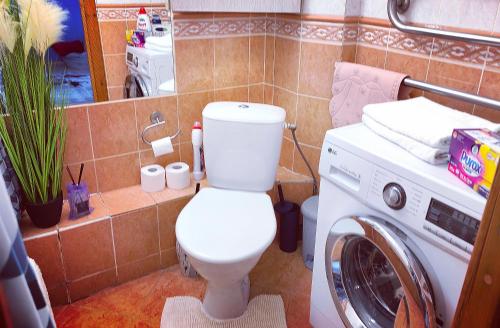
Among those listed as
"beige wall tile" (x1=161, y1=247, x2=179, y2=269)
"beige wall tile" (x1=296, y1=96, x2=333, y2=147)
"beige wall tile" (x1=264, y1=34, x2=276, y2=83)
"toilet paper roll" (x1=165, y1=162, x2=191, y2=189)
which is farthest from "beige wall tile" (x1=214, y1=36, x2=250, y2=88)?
"beige wall tile" (x1=161, y1=247, x2=179, y2=269)

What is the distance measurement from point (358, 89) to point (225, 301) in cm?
106

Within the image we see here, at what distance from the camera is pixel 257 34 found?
213cm

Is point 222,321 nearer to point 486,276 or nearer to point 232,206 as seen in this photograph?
point 232,206

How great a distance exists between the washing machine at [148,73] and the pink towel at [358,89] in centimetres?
81

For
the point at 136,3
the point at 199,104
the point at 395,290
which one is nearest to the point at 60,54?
the point at 136,3

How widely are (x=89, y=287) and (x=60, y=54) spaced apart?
1.04m

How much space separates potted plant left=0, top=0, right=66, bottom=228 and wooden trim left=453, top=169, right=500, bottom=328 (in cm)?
149

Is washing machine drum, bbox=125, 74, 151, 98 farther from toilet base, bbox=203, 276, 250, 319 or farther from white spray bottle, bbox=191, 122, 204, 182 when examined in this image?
toilet base, bbox=203, 276, 250, 319

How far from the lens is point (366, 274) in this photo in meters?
1.37

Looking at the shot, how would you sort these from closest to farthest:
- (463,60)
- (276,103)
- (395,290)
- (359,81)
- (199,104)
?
(395,290), (463,60), (359,81), (199,104), (276,103)

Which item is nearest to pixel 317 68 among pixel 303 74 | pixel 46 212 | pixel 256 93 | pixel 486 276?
pixel 303 74

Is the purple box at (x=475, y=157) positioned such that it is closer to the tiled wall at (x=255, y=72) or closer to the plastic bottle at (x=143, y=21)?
→ the tiled wall at (x=255, y=72)

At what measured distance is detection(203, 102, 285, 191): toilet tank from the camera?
5.73ft

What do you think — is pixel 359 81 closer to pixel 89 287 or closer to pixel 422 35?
pixel 422 35
